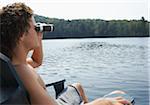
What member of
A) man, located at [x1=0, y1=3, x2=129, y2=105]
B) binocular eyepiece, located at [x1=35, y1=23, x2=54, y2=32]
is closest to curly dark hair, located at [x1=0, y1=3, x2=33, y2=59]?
man, located at [x1=0, y1=3, x2=129, y2=105]

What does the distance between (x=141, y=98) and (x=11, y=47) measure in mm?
3489

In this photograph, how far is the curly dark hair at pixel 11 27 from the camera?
4.20ft

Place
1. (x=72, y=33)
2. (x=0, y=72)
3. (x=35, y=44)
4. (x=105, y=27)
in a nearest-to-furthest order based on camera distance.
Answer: (x=0, y=72) → (x=35, y=44) → (x=72, y=33) → (x=105, y=27)

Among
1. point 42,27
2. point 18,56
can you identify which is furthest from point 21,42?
point 42,27

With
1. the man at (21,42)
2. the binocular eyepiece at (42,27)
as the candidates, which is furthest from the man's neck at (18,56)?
the binocular eyepiece at (42,27)

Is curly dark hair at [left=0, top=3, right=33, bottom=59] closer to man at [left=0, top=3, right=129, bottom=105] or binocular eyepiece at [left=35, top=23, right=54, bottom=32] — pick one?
man at [left=0, top=3, right=129, bottom=105]

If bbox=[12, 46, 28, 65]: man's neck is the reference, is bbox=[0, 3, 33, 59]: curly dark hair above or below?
above

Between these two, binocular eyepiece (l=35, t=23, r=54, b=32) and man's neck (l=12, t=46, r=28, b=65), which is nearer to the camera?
man's neck (l=12, t=46, r=28, b=65)

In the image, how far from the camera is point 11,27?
4.19 ft

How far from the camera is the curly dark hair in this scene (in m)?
1.28

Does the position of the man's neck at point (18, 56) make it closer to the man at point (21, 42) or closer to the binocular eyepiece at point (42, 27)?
the man at point (21, 42)

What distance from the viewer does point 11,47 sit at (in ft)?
4.21

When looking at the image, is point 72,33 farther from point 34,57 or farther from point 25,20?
point 25,20

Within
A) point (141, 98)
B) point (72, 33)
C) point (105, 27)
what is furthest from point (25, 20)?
point (105, 27)
